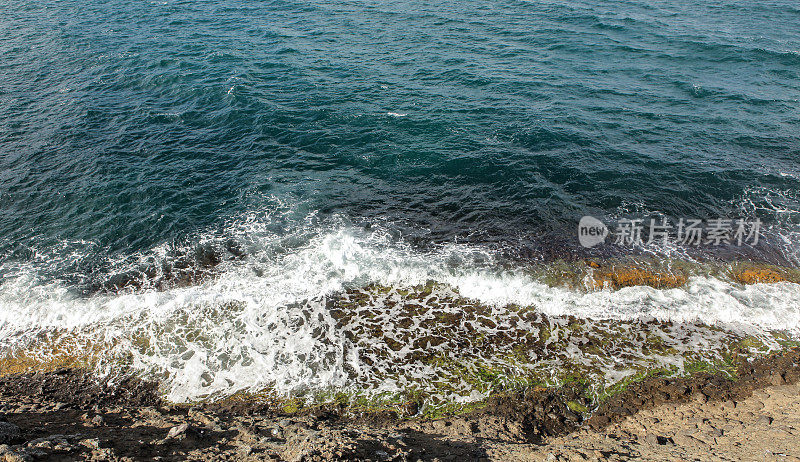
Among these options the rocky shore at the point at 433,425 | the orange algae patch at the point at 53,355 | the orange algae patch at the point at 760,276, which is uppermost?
the orange algae patch at the point at 760,276

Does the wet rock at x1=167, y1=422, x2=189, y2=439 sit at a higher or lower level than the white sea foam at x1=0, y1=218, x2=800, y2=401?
higher

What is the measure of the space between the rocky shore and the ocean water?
162cm

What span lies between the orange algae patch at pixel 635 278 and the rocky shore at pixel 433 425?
4.20 meters

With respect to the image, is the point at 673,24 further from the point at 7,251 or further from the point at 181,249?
the point at 7,251

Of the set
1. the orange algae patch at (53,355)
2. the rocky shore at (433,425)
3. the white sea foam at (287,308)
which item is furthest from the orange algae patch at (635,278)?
the orange algae patch at (53,355)

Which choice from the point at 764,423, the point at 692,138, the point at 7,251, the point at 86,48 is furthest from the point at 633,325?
A: the point at 86,48

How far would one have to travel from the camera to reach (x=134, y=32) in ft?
145

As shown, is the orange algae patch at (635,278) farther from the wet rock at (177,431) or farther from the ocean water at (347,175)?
the wet rock at (177,431)

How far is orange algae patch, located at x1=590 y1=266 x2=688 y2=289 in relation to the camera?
18031mm

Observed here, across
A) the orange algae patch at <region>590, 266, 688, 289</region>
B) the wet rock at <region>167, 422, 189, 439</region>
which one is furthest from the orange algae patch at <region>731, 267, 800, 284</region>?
the wet rock at <region>167, 422, 189, 439</region>

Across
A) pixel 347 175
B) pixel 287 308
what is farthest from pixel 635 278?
pixel 347 175

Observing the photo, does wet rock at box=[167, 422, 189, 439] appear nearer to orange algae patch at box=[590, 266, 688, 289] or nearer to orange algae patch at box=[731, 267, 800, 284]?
orange algae patch at box=[590, 266, 688, 289]

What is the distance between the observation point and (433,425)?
12703mm

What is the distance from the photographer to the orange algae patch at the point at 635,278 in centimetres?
1803
